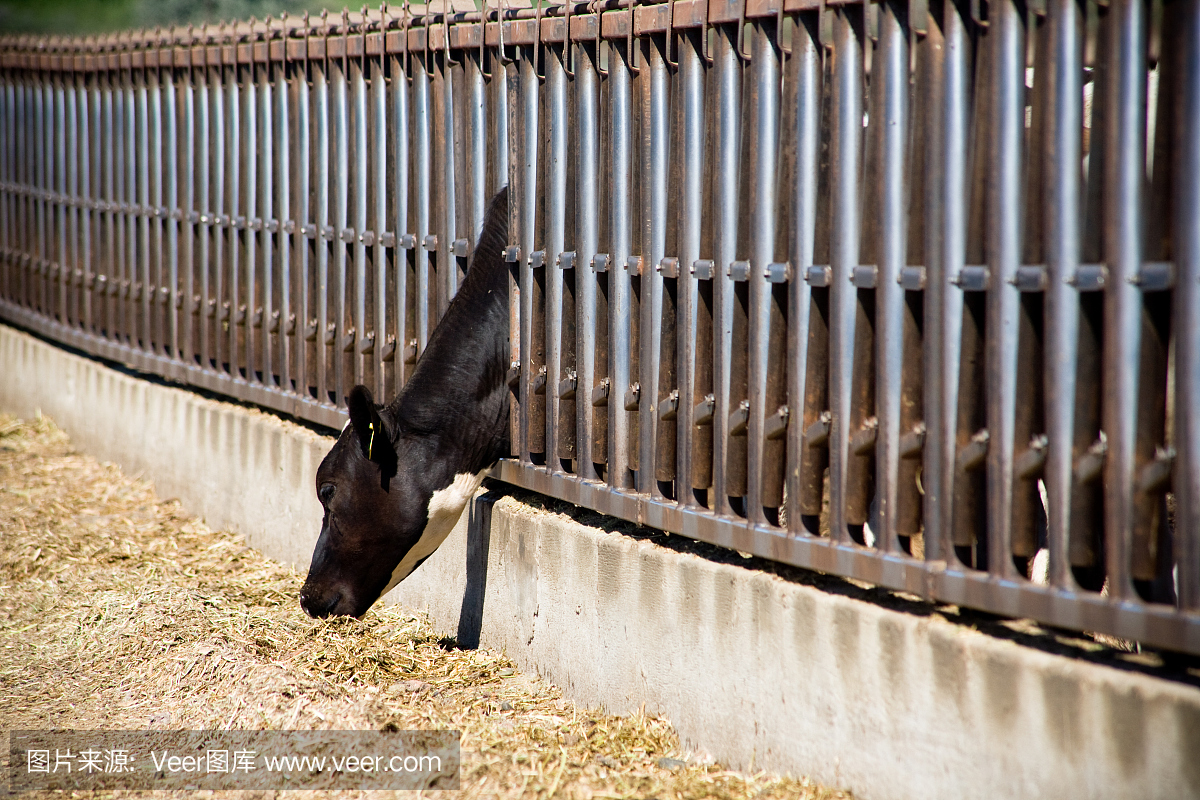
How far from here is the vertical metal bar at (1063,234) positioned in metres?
2.69

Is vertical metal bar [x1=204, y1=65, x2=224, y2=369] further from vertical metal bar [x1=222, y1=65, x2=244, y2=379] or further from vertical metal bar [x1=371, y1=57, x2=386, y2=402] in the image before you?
vertical metal bar [x1=371, y1=57, x2=386, y2=402]

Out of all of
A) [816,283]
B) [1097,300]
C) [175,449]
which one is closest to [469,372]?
[816,283]

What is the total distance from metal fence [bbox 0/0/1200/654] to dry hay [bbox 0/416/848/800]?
2.51ft

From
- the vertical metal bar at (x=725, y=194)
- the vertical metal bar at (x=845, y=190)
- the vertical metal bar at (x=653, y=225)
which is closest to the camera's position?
the vertical metal bar at (x=845, y=190)

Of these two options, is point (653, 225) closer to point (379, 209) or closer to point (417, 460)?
point (417, 460)

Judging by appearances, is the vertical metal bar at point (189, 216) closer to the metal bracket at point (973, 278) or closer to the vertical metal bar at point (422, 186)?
the vertical metal bar at point (422, 186)

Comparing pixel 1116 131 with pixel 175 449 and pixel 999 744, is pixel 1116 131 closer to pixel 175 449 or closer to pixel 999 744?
pixel 999 744

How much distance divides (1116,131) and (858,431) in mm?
1042

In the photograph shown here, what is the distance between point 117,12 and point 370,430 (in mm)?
30174

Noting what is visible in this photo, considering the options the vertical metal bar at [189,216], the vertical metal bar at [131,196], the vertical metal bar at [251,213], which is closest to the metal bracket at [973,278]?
the vertical metal bar at [251,213]

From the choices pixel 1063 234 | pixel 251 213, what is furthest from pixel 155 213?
pixel 1063 234

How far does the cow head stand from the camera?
14.8 feet

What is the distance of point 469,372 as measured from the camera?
4.66 metres

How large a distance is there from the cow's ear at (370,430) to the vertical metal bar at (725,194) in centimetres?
137
